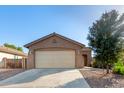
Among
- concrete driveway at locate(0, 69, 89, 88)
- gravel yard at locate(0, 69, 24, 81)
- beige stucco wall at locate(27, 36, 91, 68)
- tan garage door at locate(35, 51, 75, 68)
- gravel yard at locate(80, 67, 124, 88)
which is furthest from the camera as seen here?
beige stucco wall at locate(27, 36, 91, 68)

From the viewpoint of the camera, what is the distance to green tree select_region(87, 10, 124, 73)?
15.6m

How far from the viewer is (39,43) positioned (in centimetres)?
2161

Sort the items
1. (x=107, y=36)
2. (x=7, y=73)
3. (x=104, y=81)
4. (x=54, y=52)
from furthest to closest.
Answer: (x=54, y=52) → (x=7, y=73) → (x=107, y=36) → (x=104, y=81)

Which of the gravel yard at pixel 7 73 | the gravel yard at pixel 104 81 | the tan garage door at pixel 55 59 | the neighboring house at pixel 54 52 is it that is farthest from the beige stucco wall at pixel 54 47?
the gravel yard at pixel 104 81

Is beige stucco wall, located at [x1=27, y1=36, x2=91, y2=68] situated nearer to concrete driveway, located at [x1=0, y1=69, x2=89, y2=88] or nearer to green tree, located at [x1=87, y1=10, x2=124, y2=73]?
green tree, located at [x1=87, y1=10, x2=124, y2=73]

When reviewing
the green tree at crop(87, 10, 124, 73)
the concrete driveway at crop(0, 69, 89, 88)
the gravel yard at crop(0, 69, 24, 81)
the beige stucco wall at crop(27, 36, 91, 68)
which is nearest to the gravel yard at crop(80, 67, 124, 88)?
the concrete driveway at crop(0, 69, 89, 88)

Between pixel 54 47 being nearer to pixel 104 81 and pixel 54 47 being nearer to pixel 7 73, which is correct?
pixel 7 73

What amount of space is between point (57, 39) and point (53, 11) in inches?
197

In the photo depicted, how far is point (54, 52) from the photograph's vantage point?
21.3 metres

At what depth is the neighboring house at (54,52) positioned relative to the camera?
69.3ft

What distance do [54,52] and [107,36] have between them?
744 cm

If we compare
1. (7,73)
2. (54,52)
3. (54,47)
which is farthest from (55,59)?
(7,73)

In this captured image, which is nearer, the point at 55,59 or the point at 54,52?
the point at 55,59
